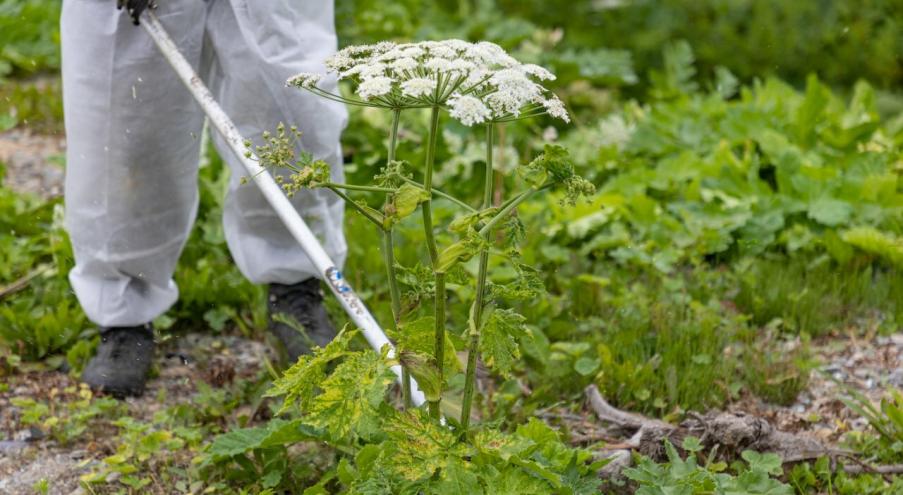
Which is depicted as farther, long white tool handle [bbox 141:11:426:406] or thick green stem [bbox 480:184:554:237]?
long white tool handle [bbox 141:11:426:406]

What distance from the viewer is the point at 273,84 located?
2.53 meters

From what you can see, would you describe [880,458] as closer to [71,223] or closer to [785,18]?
[71,223]

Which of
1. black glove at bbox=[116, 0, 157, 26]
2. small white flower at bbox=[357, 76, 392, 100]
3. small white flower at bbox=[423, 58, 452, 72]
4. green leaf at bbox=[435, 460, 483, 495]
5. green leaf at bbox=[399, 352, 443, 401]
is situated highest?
small white flower at bbox=[423, 58, 452, 72]

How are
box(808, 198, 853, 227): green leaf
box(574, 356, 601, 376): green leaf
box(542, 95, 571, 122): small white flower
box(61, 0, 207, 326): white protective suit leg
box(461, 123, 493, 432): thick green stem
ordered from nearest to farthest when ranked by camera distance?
box(542, 95, 571, 122): small white flower < box(461, 123, 493, 432): thick green stem < box(61, 0, 207, 326): white protective suit leg < box(574, 356, 601, 376): green leaf < box(808, 198, 853, 227): green leaf

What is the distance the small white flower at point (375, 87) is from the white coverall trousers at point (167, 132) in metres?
0.98

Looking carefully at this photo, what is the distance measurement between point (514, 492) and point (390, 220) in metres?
0.52

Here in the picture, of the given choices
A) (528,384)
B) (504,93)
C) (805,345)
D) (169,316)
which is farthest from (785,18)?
(504,93)

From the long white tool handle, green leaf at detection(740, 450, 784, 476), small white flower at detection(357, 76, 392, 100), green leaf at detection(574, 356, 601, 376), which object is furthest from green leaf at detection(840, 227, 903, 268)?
small white flower at detection(357, 76, 392, 100)

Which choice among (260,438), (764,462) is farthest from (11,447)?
(764,462)

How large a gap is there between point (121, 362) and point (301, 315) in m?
0.50

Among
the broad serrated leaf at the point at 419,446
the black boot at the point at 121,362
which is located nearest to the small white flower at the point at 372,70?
the broad serrated leaf at the point at 419,446

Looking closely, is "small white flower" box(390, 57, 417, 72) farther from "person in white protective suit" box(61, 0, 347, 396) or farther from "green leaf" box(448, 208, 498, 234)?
"person in white protective suit" box(61, 0, 347, 396)

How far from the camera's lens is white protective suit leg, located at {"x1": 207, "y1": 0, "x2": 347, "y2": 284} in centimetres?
249

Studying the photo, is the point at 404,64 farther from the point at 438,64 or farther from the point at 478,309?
the point at 478,309
